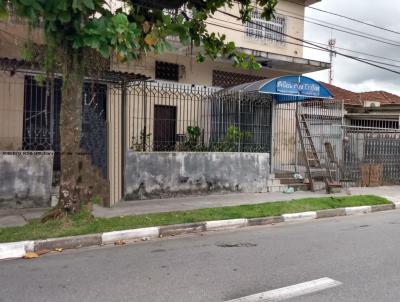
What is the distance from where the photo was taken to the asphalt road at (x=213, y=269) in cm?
478

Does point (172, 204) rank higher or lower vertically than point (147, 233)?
higher

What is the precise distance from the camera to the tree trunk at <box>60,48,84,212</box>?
755 centimetres

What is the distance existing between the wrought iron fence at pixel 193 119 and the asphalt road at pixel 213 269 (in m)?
4.14

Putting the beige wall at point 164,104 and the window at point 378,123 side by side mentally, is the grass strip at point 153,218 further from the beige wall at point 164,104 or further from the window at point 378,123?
the window at point 378,123

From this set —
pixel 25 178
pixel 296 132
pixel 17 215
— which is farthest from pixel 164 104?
pixel 17 215

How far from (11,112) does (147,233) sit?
5.34m

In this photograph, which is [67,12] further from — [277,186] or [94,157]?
[277,186]

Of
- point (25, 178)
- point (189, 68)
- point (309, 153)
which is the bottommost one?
point (25, 178)

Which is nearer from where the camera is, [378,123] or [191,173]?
[191,173]

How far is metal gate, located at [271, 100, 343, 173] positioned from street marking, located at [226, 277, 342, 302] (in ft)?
28.3

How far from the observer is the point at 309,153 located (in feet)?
46.4

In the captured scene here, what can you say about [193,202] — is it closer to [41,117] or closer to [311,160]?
[41,117]

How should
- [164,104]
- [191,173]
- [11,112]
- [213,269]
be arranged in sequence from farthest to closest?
1. [164,104]
2. [191,173]
3. [11,112]
4. [213,269]

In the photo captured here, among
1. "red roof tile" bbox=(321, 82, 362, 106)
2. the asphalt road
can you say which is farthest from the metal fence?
"red roof tile" bbox=(321, 82, 362, 106)
